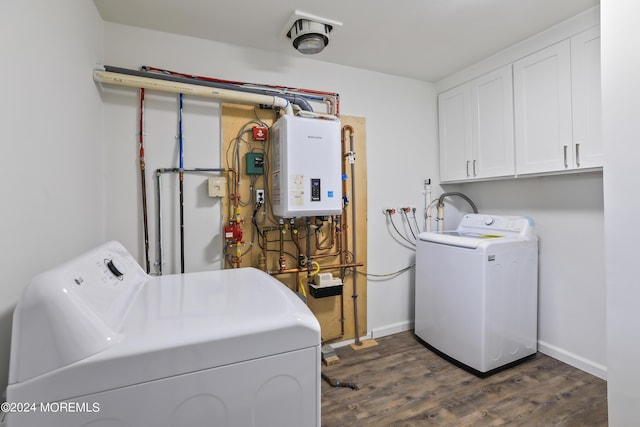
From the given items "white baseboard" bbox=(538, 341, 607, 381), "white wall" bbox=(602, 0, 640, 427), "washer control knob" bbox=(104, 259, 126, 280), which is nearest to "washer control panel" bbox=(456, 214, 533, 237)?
"white baseboard" bbox=(538, 341, 607, 381)

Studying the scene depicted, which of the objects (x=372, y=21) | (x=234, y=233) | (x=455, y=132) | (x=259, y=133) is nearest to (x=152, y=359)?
(x=234, y=233)

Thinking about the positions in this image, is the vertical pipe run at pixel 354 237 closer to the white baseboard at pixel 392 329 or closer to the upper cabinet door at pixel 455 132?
the white baseboard at pixel 392 329

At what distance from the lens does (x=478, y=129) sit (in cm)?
262

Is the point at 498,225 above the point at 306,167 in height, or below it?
below

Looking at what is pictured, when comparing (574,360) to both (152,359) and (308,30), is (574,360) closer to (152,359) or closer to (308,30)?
(152,359)

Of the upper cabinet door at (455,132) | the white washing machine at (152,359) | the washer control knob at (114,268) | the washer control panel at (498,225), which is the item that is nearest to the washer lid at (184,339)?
the white washing machine at (152,359)

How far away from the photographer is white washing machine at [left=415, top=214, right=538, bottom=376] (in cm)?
208

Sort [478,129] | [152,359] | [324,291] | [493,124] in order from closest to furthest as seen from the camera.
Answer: [152,359] < [324,291] < [493,124] < [478,129]

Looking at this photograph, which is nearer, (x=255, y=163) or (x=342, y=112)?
(x=255, y=163)

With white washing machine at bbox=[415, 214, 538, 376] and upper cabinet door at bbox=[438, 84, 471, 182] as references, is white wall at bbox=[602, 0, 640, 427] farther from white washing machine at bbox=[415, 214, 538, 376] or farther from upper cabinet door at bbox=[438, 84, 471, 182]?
upper cabinet door at bbox=[438, 84, 471, 182]

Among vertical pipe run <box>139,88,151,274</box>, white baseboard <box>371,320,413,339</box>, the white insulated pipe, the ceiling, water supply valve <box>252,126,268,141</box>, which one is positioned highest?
the ceiling

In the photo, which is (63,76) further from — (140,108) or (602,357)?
(602,357)

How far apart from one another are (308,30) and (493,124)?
1.70m

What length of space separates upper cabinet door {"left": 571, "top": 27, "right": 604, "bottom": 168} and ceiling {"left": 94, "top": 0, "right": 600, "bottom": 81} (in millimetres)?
212
